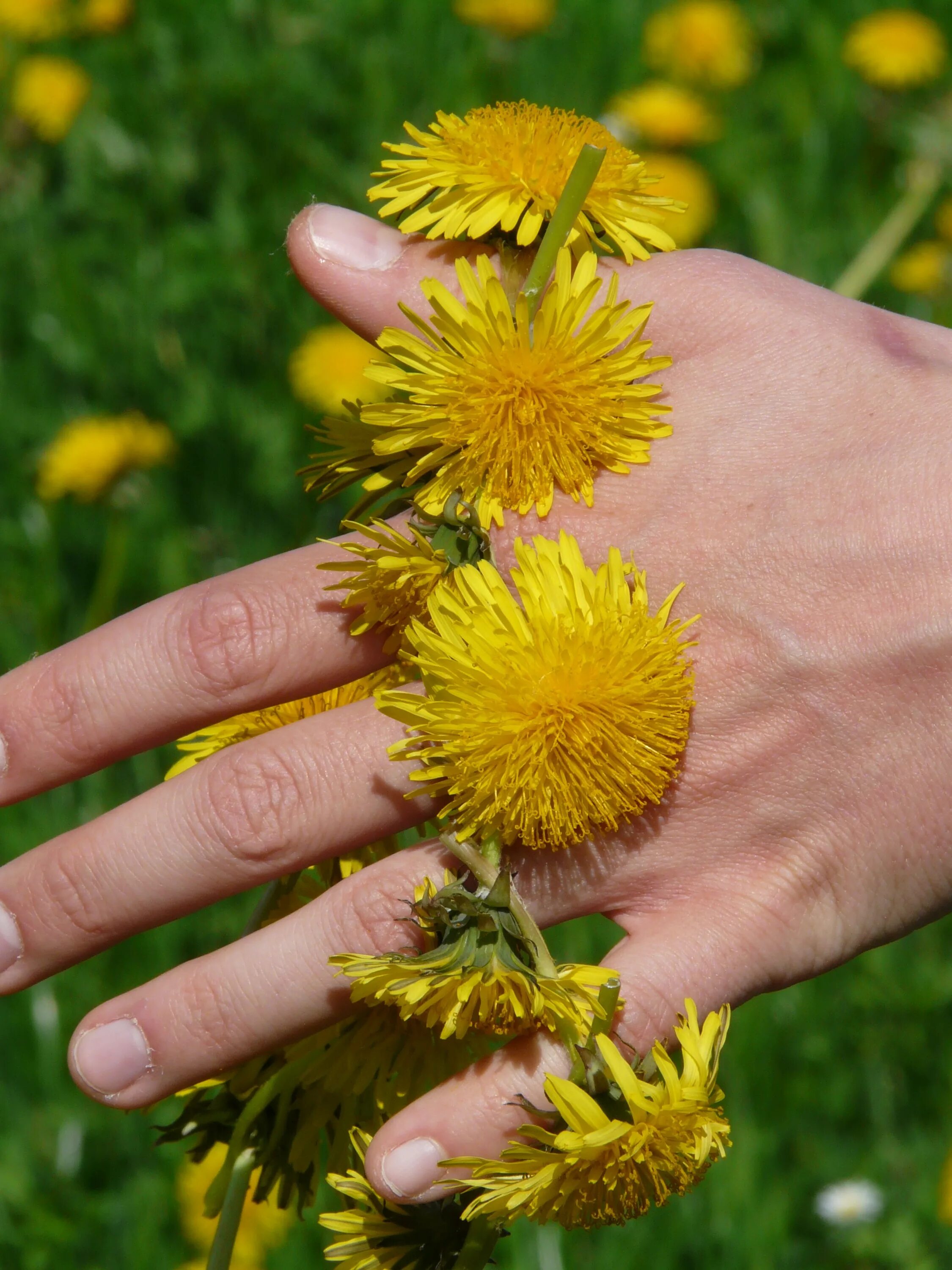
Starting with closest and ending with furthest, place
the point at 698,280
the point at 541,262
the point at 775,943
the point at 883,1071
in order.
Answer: the point at 541,262
the point at 775,943
the point at 698,280
the point at 883,1071

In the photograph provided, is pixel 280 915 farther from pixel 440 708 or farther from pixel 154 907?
pixel 440 708

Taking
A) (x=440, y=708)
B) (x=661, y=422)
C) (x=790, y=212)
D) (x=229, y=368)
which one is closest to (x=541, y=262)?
(x=661, y=422)

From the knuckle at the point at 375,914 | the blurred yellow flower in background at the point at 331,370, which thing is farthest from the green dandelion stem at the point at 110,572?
the knuckle at the point at 375,914

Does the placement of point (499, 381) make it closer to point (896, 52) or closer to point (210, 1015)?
point (210, 1015)

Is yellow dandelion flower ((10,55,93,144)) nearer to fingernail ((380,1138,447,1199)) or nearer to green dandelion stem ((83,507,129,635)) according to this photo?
green dandelion stem ((83,507,129,635))

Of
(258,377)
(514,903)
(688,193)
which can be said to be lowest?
(514,903)

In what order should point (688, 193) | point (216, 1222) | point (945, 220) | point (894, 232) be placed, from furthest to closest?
point (945, 220) < point (688, 193) < point (894, 232) < point (216, 1222)

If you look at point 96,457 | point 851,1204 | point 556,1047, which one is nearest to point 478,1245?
point 556,1047
